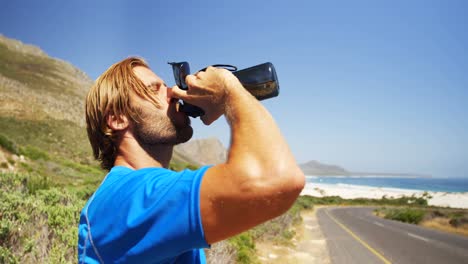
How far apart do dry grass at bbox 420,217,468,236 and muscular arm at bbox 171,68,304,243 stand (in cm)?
2335

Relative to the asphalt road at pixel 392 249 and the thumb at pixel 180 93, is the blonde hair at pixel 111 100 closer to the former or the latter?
the thumb at pixel 180 93

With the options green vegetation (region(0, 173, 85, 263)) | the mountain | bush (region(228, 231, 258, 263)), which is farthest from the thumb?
the mountain

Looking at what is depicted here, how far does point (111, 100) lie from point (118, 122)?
0.38 feet

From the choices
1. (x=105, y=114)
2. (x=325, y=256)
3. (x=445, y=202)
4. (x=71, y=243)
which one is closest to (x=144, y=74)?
(x=105, y=114)

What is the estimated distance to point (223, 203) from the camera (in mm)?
929

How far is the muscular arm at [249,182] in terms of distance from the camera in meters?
0.92

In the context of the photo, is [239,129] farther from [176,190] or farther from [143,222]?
[143,222]

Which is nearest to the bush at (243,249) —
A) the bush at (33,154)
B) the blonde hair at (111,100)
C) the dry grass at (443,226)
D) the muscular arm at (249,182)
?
the blonde hair at (111,100)

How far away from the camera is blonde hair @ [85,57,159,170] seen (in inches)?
61.0

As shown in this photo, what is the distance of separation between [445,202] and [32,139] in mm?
58434

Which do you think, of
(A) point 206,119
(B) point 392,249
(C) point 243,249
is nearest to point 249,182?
(A) point 206,119

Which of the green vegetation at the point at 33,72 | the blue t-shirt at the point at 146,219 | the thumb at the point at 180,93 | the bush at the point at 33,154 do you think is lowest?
the bush at the point at 33,154

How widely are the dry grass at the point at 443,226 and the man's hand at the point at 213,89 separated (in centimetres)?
2336

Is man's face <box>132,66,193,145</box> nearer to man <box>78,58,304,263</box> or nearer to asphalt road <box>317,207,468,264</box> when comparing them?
man <box>78,58,304,263</box>
